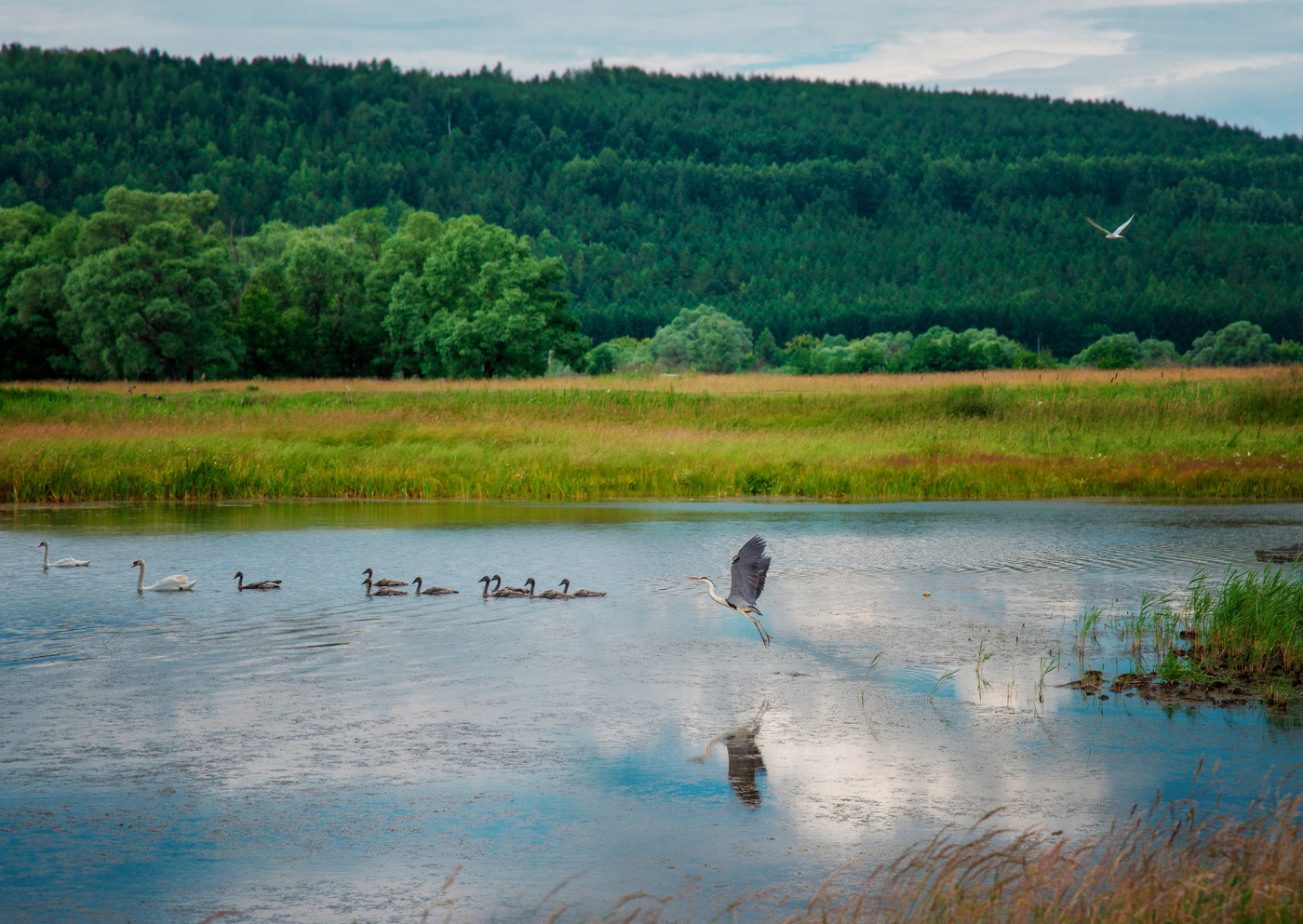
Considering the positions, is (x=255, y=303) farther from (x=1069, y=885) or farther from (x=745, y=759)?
(x=1069, y=885)

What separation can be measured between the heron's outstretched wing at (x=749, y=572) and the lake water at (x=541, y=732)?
23.2 inches

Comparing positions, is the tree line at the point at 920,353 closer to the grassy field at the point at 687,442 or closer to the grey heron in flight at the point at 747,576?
the grassy field at the point at 687,442

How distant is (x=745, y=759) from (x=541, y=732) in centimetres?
150

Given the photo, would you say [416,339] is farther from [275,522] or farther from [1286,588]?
[1286,588]

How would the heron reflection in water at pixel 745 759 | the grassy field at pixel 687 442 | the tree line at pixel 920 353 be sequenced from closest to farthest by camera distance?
1. the heron reflection in water at pixel 745 759
2. the grassy field at pixel 687 442
3. the tree line at pixel 920 353

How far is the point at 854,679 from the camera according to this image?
10.3m

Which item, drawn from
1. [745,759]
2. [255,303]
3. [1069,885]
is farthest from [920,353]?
[1069,885]

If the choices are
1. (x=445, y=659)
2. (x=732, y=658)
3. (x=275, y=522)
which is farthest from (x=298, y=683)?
(x=275, y=522)

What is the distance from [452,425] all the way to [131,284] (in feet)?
126

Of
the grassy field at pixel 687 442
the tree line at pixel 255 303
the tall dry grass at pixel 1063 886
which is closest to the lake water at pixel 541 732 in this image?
the tall dry grass at pixel 1063 886

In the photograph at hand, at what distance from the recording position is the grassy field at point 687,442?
25.8 meters

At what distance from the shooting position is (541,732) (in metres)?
8.70

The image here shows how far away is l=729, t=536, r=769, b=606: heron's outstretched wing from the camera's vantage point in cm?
1085

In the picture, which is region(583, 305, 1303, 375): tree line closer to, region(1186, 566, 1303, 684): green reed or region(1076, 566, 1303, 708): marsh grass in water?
region(1076, 566, 1303, 708): marsh grass in water
